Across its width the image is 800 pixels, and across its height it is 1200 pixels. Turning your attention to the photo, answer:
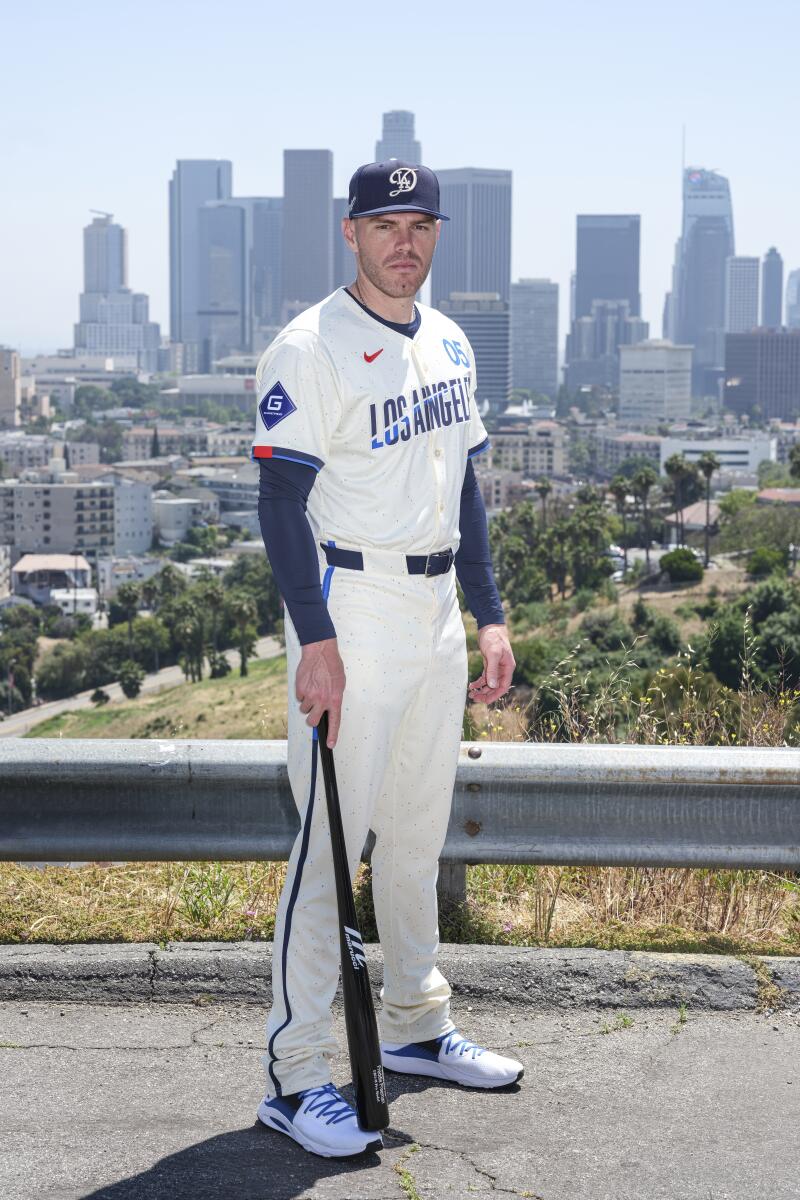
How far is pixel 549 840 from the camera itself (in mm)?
3562

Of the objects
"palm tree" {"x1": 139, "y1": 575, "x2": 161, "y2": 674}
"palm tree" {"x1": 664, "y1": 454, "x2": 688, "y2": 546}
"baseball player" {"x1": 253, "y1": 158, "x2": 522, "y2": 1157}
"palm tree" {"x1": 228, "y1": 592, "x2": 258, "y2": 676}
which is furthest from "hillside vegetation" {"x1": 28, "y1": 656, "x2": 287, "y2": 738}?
"baseball player" {"x1": 253, "y1": 158, "x2": 522, "y2": 1157}

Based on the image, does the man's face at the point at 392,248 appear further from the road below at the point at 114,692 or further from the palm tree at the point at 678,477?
the palm tree at the point at 678,477

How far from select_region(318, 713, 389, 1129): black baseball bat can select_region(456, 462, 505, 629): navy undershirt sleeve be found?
600mm

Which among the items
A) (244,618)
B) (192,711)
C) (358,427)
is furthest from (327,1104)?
(244,618)

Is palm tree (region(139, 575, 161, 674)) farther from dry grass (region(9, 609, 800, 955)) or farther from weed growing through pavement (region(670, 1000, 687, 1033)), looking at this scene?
weed growing through pavement (region(670, 1000, 687, 1033))

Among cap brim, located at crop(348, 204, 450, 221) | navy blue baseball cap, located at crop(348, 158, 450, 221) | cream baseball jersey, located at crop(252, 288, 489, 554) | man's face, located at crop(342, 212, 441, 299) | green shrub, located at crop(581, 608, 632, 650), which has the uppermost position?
navy blue baseball cap, located at crop(348, 158, 450, 221)

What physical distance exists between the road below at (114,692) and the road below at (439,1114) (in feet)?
199

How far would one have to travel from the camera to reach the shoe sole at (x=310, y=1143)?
271 centimetres

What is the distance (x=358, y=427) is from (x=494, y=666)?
65 cm

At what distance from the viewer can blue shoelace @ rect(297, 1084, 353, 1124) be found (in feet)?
9.13

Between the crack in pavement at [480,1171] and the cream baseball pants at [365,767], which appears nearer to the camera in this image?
the crack in pavement at [480,1171]

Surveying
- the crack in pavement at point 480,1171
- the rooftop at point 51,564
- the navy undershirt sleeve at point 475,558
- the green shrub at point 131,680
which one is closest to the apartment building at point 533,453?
the rooftop at point 51,564

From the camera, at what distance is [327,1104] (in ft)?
9.25

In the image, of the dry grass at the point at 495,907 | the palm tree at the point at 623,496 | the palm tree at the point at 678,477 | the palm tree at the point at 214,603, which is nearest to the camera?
the dry grass at the point at 495,907
